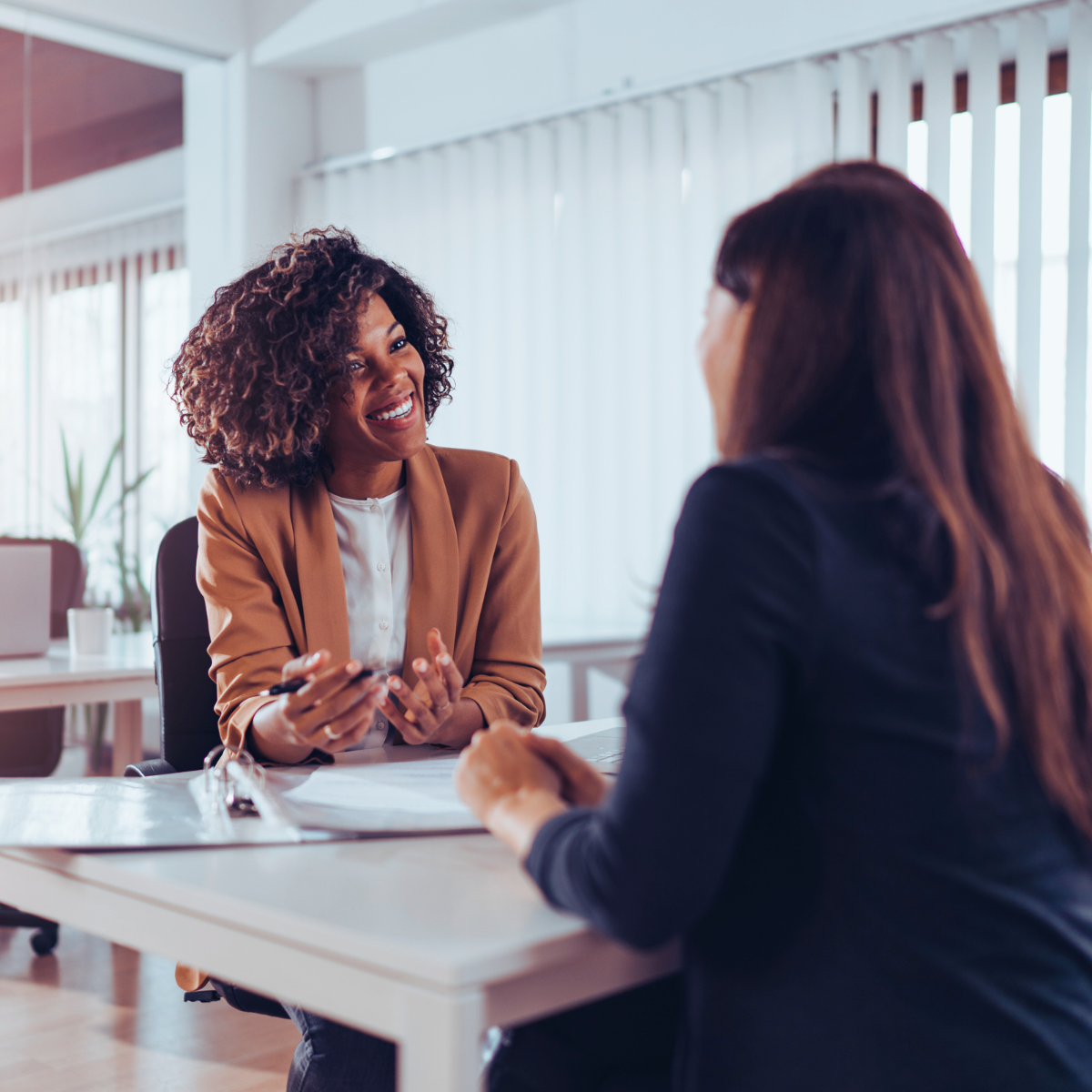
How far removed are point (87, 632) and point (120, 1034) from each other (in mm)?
862

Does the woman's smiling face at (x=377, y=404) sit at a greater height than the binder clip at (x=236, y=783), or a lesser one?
greater

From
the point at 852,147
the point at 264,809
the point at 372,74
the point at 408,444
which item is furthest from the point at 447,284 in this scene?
the point at 264,809

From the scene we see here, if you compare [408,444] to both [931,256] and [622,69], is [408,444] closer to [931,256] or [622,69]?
[931,256]

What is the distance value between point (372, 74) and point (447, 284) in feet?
2.95

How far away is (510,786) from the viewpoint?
88 centimetres

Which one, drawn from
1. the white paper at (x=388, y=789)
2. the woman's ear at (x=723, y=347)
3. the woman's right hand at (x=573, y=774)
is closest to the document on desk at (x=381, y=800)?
the white paper at (x=388, y=789)

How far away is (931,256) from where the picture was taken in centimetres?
79

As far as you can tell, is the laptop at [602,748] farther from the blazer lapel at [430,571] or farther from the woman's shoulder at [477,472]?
the woman's shoulder at [477,472]

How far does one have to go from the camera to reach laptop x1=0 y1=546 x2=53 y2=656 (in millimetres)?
2498

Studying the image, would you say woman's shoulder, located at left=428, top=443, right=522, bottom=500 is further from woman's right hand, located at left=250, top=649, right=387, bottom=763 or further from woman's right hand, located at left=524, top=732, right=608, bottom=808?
woman's right hand, located at left=524, top=732, right=608, bottom=808

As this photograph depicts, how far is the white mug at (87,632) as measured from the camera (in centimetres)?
262

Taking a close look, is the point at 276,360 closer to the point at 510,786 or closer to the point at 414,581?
the point at 414,581

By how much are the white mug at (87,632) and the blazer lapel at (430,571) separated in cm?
130

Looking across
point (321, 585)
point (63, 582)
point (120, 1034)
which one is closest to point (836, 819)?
point (321, 585)
